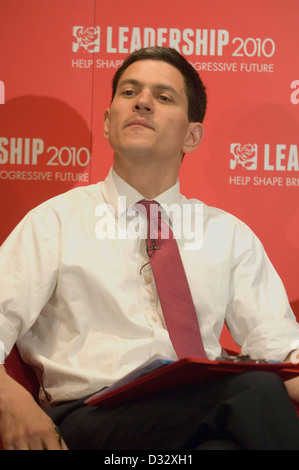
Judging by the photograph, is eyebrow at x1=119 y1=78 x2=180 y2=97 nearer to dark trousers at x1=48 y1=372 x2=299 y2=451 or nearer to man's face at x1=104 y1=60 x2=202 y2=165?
man's face at x1=104 y1=60 x2=202 y2=165

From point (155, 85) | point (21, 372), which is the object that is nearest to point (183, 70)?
point (155, 85)

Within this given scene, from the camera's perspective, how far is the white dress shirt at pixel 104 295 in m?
1.82

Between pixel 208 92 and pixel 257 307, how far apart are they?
3.88ft

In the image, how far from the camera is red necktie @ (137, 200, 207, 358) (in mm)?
1867

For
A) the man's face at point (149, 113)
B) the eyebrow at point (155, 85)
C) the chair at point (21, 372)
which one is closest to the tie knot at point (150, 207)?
the man's face at point (149, 113)

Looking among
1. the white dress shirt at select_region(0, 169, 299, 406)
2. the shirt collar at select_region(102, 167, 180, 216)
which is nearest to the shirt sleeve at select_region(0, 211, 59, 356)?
the white dress shirt at select_region(0, 169, 299, 406)

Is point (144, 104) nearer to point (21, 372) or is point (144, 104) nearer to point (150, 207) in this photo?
point (150, 207)

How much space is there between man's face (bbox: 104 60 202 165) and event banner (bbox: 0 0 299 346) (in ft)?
1.93

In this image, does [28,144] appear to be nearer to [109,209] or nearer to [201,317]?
[109,209]

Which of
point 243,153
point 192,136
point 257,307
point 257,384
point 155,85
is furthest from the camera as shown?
point 243,153

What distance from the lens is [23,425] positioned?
146 cm

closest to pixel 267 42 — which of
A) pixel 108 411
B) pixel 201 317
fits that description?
pixel 201 317

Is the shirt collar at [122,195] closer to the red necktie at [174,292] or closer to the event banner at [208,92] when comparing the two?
the red necktie at [174,292]

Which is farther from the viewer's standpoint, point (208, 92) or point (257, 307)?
point (208, 92)
